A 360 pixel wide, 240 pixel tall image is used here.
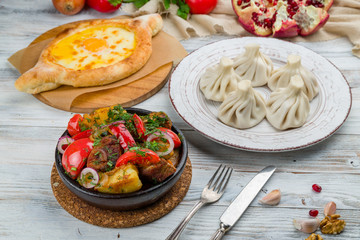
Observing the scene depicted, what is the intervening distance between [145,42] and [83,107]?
2.81 ft

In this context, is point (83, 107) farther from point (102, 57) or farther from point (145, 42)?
point (145, 42)

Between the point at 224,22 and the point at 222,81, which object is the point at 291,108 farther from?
the point at 224,22

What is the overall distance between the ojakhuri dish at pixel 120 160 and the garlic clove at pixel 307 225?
0.72 meters

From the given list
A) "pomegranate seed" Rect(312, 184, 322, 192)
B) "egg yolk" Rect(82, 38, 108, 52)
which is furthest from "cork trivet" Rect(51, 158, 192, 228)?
"egg yolk" Rect(82, 38, 108, 52)

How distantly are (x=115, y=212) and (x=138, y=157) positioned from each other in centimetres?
42

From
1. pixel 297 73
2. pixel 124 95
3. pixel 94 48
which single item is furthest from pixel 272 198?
pixel 94 48

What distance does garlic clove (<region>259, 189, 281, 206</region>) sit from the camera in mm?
2412

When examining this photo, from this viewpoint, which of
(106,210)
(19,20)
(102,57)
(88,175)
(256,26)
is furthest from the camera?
(19,20)

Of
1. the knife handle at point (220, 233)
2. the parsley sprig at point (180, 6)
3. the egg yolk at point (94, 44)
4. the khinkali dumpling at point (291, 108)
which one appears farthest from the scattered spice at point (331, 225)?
the parsley sprig at point (180, 6)

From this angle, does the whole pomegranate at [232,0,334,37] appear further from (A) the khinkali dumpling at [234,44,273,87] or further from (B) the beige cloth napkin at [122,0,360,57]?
(A) the khinkali dumpling at [234,44,273,87]

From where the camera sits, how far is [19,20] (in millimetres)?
4332

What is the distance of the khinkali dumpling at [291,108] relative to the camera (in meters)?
2.80

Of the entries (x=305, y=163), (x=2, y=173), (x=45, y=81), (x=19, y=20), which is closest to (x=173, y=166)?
(x=305, y=163)

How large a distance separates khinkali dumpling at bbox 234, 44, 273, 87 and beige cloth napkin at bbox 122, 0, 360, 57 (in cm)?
88
